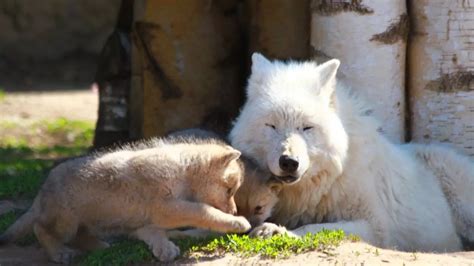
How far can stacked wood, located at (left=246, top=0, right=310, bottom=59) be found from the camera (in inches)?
397

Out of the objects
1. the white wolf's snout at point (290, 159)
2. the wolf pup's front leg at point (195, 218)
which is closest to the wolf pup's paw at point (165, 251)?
the wolf pup's front leg at point (195, 218)

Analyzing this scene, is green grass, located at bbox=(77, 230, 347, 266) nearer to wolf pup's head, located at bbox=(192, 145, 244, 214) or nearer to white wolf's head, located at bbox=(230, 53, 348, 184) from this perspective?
wolf pup's head, located at bbox=(192, 145, 244, 214)

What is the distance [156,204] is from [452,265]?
6.37 ft

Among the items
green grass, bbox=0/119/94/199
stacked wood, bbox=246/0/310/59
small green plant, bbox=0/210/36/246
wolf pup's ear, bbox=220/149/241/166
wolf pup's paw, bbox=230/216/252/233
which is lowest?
green grass, bbox=0/119/94/199

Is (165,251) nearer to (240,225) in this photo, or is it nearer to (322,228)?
(240,225)

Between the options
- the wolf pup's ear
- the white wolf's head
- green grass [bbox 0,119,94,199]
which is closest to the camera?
the wolf pup's ear

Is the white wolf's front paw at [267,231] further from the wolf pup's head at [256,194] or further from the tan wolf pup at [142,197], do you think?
the wolf pup's head at [256,194]

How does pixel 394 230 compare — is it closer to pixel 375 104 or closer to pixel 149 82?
pixel 375 104

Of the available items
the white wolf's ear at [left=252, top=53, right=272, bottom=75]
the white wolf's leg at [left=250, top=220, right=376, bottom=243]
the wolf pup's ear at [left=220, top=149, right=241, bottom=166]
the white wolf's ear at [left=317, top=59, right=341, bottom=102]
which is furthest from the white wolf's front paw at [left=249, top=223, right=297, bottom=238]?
the white wolf's ear at [left=252, top=53, right=272, bottom=75]

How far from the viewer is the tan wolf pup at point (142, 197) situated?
6523 millimetres

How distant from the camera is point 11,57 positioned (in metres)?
18.8

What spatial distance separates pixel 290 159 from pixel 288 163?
0.11ft

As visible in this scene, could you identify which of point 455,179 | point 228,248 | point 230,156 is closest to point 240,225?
point 228,248

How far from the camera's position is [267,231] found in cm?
676
